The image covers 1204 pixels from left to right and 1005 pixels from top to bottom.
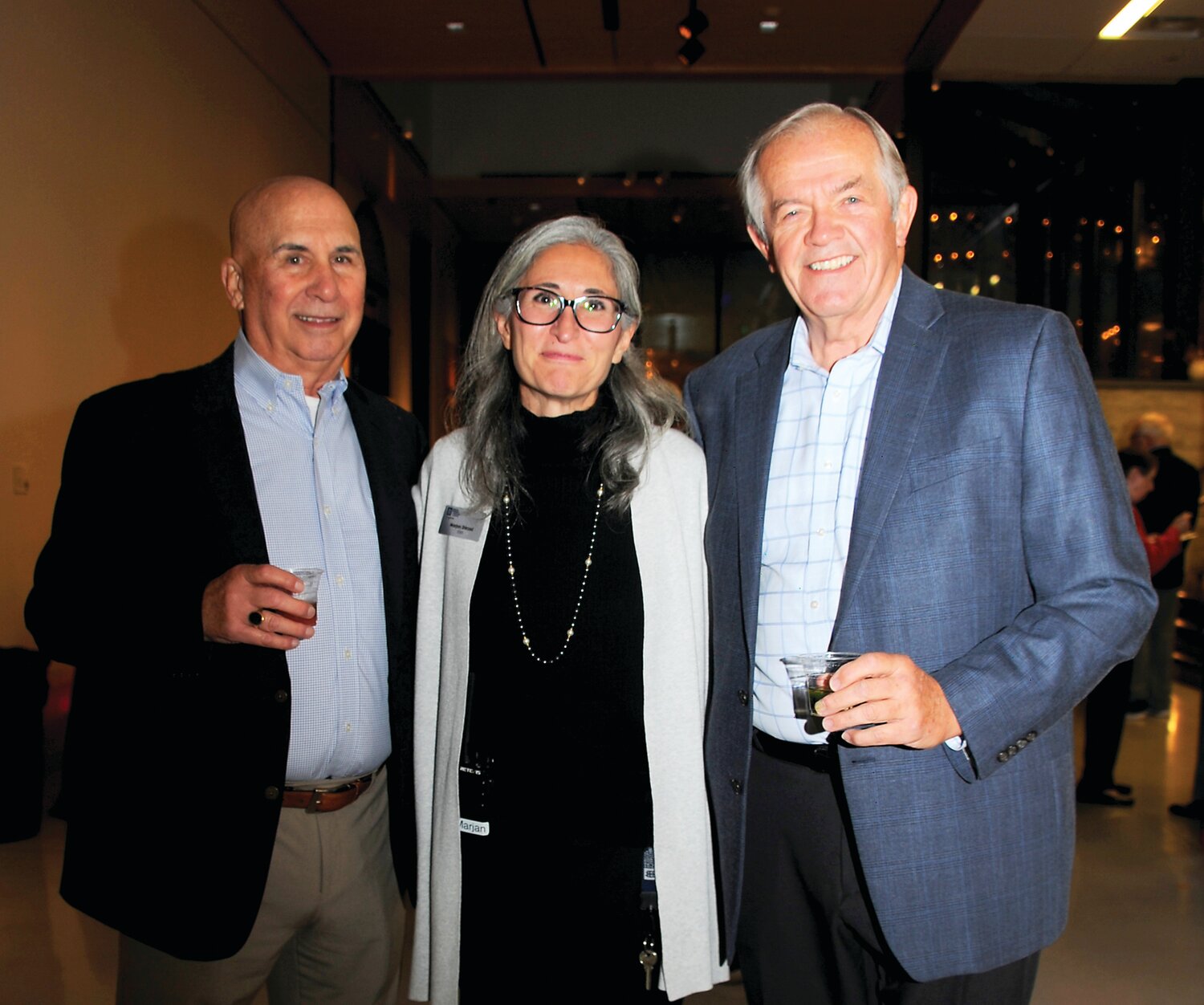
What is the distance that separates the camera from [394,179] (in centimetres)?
1041

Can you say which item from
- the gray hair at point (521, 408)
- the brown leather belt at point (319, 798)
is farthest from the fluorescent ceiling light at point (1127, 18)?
the brown leather belt at point (319, 798)

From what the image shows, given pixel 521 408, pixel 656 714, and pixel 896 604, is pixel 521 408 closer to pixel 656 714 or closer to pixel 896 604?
pixel 656 714

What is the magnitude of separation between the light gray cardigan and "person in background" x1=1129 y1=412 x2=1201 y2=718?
546 centimetres

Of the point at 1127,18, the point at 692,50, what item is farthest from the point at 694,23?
the point at 1127,18

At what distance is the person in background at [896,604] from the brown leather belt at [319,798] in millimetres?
794

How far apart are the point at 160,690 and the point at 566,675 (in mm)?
814

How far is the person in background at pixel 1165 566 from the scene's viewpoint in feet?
21.0

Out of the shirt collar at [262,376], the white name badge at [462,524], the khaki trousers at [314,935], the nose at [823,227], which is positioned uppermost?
the nose at [823,227]

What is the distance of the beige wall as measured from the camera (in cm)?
457

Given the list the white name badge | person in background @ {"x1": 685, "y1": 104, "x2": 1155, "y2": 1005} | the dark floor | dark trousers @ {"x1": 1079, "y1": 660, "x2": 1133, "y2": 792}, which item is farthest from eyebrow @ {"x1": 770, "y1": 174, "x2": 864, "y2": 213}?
dark trousers @ {"x1": 1079, "y1": 660, "x2": 1133, "y2": 792}

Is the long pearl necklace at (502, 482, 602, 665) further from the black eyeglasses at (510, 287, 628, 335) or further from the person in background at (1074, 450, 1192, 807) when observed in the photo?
the person in background at (1074, 450, 1192, 807)

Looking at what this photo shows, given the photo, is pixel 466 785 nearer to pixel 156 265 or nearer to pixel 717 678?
pixel 717 678

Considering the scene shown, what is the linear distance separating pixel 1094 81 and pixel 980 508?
861cm

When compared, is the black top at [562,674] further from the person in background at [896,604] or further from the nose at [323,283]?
the nose at [323,283]
